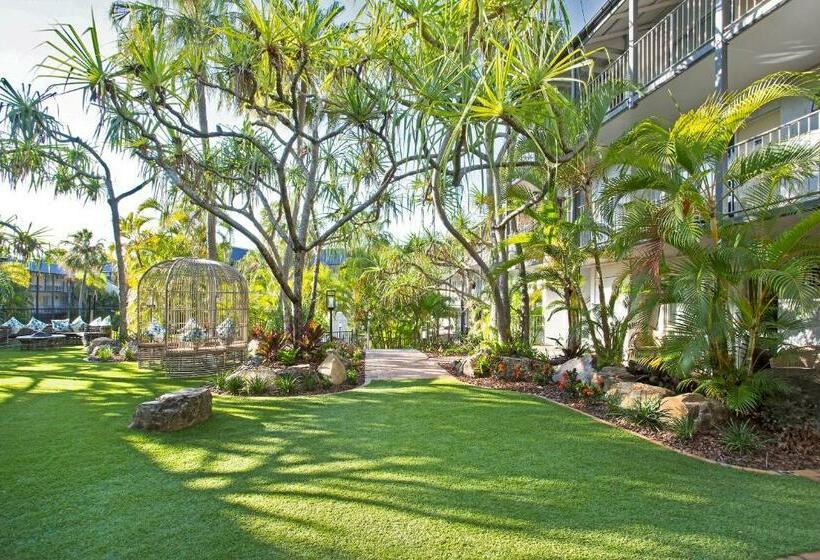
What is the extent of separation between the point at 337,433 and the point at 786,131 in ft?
30.6

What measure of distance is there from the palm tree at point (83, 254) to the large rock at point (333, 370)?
30521 mm

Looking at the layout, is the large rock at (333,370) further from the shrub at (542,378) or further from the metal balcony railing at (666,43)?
the metal balcony railing at (666,43)

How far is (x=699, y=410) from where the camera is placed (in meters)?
5.82

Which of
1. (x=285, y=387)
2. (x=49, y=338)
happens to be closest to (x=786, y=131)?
(x=285, y=387)

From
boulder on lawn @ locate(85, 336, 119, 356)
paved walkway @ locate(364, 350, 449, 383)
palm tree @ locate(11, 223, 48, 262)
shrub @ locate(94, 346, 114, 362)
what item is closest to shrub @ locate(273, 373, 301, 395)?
paved walkway @ locate(364, 350, 449, 383)

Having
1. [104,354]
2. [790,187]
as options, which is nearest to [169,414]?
[790,187]

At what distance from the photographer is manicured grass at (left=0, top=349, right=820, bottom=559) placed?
3.25m

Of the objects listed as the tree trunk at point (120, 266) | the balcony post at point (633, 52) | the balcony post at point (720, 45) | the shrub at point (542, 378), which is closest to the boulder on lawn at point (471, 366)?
the shrub at point (542, 378)

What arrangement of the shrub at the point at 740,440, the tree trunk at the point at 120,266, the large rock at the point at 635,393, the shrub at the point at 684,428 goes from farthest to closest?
the tree trunk at the point at 120,266
the large rock at the point at 635,393
the shrub at the point at 684,428
the shrub at the point at 740,440

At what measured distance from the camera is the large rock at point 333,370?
901 cm

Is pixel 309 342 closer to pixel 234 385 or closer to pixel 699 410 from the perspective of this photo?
pixel 234 385

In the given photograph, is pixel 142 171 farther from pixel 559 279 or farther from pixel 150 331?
pixel 559 279

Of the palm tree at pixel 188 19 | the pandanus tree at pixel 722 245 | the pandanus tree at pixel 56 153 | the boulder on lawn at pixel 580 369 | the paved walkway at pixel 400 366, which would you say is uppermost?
the palm tree at pixel 188 19

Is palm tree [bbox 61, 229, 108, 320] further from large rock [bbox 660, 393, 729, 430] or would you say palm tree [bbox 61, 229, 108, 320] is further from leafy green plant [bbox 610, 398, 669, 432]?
large rock [bbox 660, 393, 729, 430]
